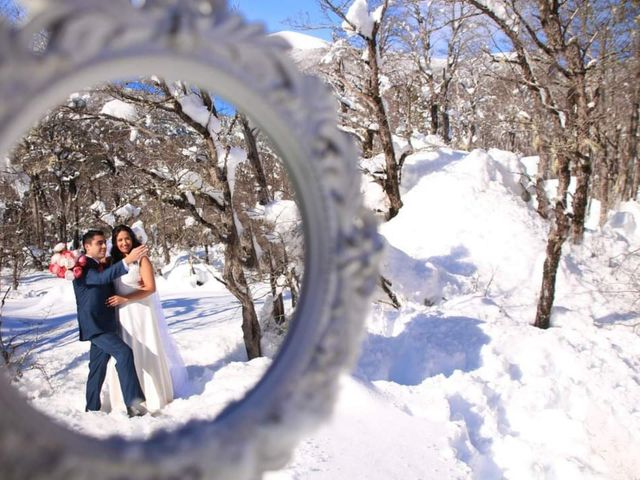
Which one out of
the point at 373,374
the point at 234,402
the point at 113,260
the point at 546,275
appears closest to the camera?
the point at 234,402

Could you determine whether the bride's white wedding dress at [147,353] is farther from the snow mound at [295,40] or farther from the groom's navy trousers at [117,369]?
the snow mound at [295,40]

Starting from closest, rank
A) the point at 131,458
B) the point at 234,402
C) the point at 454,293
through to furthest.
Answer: the point at 131,458 < the point at 234,402 < the point at 454,293

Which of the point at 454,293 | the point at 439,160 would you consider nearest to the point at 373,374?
the point at 454,293

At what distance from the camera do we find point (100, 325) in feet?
9.51

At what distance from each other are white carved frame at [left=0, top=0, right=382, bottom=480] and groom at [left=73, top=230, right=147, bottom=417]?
194cm

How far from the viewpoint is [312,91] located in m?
0.60

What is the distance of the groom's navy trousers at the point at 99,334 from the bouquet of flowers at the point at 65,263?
0.25 feet

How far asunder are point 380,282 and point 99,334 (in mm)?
2613

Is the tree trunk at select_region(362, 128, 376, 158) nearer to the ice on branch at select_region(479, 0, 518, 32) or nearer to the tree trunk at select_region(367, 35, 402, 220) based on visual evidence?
the tree trunk at select_region(367, 35, 402, 220)

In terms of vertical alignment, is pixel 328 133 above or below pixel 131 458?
above

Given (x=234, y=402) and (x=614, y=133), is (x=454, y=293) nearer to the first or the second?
(x=234, y=402)

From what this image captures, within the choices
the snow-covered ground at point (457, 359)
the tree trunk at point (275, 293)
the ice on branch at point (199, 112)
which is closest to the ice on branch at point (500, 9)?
the snow-covered ground at point (457, 359)

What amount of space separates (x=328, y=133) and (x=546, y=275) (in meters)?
5.74

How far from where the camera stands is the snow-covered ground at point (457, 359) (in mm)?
2242
